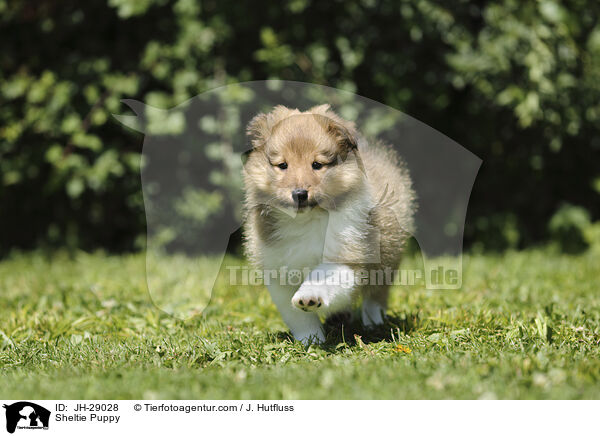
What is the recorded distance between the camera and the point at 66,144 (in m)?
6.04

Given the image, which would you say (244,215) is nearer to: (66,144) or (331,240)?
(331,240)

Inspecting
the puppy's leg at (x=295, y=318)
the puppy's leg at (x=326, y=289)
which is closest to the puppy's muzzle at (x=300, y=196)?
the puppy's leg at (x=326, y=289)

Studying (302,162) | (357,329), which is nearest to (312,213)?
(302,162)

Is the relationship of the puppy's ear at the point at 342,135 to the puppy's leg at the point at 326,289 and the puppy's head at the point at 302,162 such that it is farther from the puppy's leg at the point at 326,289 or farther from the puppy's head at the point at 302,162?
the puppy's leg at the point at 326,289

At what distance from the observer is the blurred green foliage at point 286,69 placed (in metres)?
5.55

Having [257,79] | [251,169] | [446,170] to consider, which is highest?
[257,79]

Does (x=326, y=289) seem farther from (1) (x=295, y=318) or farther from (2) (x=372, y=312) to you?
(2) (x=372, y=312)

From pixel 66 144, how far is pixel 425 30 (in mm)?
3623

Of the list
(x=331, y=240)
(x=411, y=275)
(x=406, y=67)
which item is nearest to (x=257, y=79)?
(x=406, y=67)

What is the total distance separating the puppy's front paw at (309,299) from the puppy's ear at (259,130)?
31.5 inches

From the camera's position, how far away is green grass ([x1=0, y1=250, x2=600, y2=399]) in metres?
2.45

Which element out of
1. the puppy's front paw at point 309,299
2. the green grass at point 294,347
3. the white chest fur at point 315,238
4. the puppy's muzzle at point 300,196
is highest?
the puppy's muzzle at point 300,196
